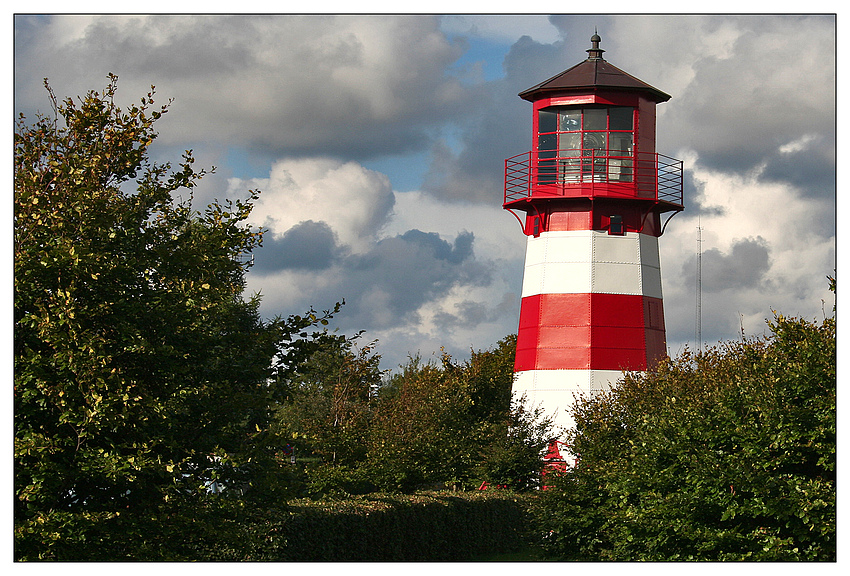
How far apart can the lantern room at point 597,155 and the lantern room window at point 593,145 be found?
3 centimetres

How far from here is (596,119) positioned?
1067 inches

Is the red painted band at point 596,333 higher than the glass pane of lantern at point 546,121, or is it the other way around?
the glass pane of lantern at point 546,121

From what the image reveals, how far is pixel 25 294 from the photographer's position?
10398 mm

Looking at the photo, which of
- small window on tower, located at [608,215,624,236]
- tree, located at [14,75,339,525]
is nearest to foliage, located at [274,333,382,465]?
tree, located at [14,75,339,525]

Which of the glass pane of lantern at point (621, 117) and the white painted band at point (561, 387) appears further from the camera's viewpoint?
the glass pane of lantern at point (621, 117)

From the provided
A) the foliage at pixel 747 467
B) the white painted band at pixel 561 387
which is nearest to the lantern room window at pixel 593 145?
the white painted band at pixel 561 387

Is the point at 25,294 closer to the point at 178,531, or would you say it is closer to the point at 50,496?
the point at 50,496

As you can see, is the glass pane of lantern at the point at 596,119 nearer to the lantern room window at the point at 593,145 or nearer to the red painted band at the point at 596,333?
the lantern room window at the point at 593,145

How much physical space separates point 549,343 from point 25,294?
1823cm

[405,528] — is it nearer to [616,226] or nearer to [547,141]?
[616,226]

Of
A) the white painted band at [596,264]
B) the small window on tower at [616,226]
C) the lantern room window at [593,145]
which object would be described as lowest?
the white painted band at [596,264]

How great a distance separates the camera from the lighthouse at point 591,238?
2647 cm

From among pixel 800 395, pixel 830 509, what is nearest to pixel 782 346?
pixel 800 395

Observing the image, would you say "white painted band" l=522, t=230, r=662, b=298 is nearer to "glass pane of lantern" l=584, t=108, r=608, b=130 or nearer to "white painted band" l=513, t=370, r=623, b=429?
"white painted band" l=513, t=370, r=623, b=429
